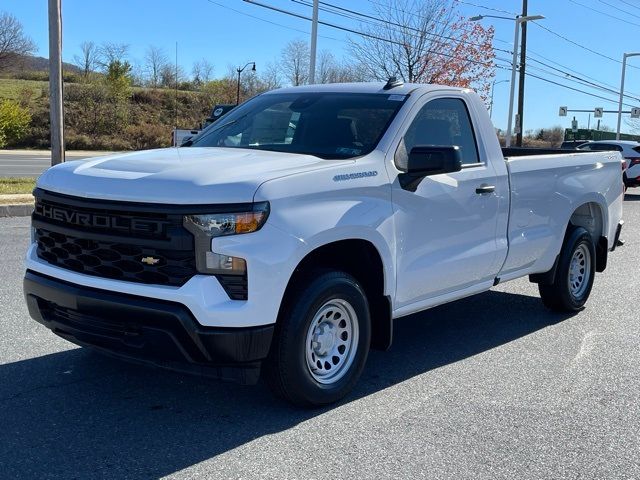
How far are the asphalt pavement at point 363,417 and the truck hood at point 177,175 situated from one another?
1296 mm

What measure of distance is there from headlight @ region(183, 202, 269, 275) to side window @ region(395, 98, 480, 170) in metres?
1.45

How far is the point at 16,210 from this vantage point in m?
12.8

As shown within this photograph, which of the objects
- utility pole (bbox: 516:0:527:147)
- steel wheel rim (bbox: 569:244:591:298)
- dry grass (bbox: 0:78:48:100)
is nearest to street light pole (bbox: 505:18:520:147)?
utility pole (bbox: 516:0:527:147)

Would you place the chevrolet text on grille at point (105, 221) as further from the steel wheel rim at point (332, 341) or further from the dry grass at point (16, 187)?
the dry grass at point (16, 187)

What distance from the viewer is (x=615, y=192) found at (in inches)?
282

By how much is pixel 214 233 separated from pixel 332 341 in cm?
112

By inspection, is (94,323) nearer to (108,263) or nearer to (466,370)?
(108,263)

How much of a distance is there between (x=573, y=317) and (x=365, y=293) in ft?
10.5

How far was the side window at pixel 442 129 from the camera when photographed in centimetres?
Result: 481

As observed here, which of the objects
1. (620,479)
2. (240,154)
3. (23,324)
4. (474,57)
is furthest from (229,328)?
(474,57)

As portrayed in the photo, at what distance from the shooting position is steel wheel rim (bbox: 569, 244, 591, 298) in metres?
6.81

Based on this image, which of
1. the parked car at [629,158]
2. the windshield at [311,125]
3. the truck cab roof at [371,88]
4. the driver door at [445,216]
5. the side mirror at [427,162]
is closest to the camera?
the side mirror at [427,162]

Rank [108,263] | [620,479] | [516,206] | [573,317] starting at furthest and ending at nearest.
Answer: [573,317] → [516,206] → [108,263] → [620,479]

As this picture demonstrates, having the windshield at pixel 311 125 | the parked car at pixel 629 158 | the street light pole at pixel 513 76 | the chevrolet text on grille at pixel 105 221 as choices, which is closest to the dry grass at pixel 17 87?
the street light pole at pixel 513 76
